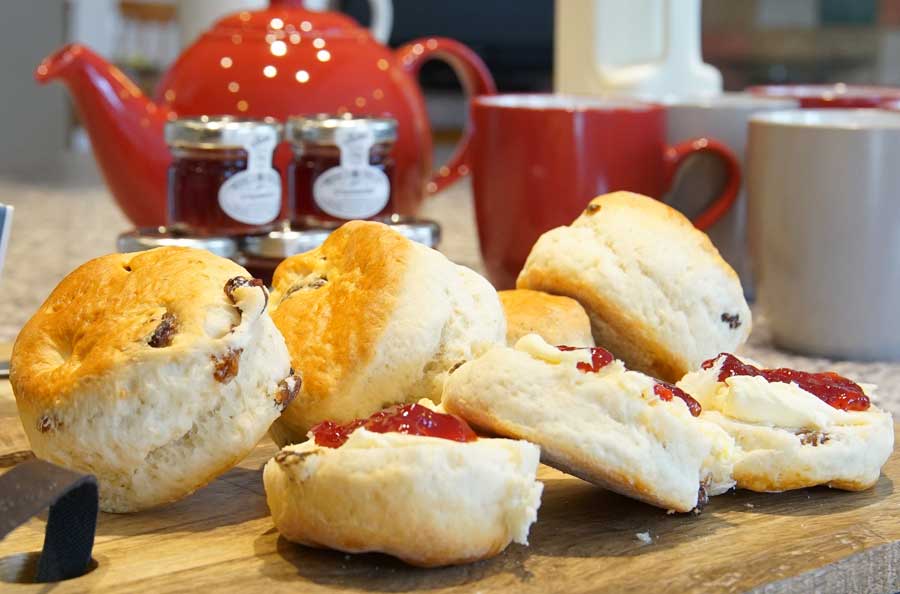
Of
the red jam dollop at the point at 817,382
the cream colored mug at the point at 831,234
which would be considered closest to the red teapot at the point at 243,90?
the cream colored mug at the point at 831,234

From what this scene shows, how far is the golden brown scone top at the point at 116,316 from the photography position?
2.52 feet

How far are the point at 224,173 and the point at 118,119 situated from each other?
325mm

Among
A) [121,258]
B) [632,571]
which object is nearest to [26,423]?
[121,258]

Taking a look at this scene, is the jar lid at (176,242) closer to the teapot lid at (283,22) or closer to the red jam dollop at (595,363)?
the teapot lid at (283,22)

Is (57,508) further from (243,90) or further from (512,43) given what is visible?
(512,43)

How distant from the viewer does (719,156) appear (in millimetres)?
1423

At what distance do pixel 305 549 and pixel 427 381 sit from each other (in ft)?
0.57

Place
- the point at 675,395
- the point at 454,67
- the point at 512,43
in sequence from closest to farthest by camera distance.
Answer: the point at 675,395
the point at 454,67
the point at 512,43

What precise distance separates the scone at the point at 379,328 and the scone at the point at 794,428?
0.56ft

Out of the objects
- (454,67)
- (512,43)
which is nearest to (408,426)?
(454,67)

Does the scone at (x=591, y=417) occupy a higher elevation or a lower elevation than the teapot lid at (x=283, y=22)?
lower

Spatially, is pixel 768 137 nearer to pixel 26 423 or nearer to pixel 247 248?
pixel 247 248

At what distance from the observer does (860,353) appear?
48.6 inches

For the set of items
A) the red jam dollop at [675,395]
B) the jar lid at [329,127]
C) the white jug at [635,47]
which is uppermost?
the white jug at [635,47]
